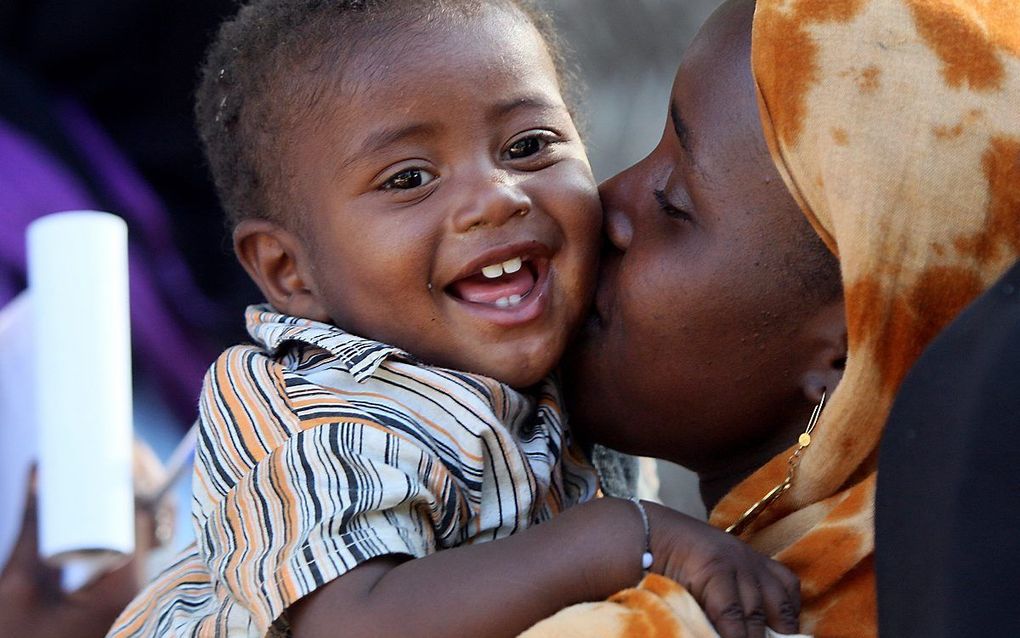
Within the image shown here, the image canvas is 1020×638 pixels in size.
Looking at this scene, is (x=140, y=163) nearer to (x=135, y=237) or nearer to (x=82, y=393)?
(x=135, y=237)

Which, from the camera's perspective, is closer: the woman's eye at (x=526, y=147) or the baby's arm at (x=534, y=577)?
the baby's arm at (x=534, y=577)

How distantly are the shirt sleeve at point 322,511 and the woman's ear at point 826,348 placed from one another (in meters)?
0.54

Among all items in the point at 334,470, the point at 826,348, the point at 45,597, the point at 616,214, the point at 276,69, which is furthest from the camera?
the point at 45,597

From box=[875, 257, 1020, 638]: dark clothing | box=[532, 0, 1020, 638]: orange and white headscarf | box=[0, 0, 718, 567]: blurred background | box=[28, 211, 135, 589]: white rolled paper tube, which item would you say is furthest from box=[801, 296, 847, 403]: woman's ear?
box=[28, 211, 135, 589]: white rolled paper tube

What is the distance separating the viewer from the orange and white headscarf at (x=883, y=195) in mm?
1613

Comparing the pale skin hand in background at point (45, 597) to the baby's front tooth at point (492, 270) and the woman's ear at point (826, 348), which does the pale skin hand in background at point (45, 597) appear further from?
the woman's ear at point (826, 348)

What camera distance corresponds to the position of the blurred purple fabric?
3092 mm

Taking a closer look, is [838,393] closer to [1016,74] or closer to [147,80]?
[1016,74]

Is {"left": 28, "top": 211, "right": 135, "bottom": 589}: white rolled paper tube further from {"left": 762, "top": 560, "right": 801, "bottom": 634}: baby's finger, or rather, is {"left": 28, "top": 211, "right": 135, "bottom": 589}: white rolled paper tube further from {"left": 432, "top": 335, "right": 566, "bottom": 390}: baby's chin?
{"left": 762, "top": 560, "right": 801, "bottom": 634}: baby's finger

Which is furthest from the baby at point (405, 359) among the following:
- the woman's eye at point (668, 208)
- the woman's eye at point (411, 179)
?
the woman's eye at point (668, 208)

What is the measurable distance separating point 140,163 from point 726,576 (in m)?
2.13

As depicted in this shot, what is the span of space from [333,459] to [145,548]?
1.48 m

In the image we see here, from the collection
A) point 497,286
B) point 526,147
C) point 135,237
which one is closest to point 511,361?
point 497,286

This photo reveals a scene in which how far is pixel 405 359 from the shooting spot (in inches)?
79.4
